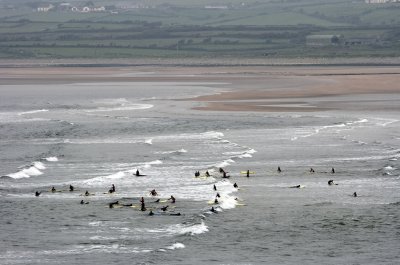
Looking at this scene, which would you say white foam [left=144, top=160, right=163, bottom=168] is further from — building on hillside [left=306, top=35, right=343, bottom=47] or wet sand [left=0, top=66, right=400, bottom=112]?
building on hillside [left=306, top=35, right=343, bottom=47]

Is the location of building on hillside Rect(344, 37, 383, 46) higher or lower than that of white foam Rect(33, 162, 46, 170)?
higher

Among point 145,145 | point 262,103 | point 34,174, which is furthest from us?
point 262,103

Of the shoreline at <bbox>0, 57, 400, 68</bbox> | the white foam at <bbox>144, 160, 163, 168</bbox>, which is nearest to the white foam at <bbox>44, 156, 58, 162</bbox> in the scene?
the white foam at <bbox>144, 160, 163, 168</bbox>

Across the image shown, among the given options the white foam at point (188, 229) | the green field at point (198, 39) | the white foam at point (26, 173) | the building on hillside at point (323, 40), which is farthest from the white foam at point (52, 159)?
the building on hillside at point (323, 40)

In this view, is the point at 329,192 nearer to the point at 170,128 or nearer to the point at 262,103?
the point at 170,128

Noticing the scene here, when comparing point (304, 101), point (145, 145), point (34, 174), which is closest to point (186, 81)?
point (304, 101)
